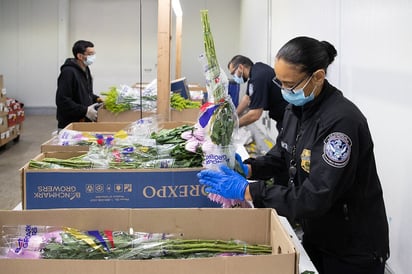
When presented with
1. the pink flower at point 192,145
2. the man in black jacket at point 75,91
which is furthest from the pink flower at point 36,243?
the man in black jacket at point 75,91

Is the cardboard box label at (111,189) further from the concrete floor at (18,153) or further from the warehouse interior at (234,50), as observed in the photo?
the concrete floor at (18,153)

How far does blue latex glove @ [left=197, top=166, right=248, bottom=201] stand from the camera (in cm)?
166

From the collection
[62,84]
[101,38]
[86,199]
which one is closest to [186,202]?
[86,199]

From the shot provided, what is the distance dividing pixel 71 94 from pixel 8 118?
3824mm

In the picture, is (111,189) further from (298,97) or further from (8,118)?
(8,118)

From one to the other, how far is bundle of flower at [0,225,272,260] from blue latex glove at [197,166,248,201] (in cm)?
20

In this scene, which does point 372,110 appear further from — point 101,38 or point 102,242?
point 101,38

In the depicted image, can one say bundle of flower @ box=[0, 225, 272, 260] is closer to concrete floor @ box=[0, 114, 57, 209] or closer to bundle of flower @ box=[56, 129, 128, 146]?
bundle of flower @ box=[56, 129, 128, 146]

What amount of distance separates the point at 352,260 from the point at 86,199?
103 centimetres

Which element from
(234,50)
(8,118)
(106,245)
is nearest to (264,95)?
(106,245)

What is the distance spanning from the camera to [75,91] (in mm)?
4102

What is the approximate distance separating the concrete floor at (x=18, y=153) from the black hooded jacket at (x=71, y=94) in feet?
2.44

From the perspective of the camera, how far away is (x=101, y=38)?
11117mm

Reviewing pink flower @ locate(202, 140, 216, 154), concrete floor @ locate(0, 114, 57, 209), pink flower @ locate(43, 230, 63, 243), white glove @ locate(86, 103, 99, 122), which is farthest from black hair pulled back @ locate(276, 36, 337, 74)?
concrete floor @ locate(0, 114, 57, 209)
